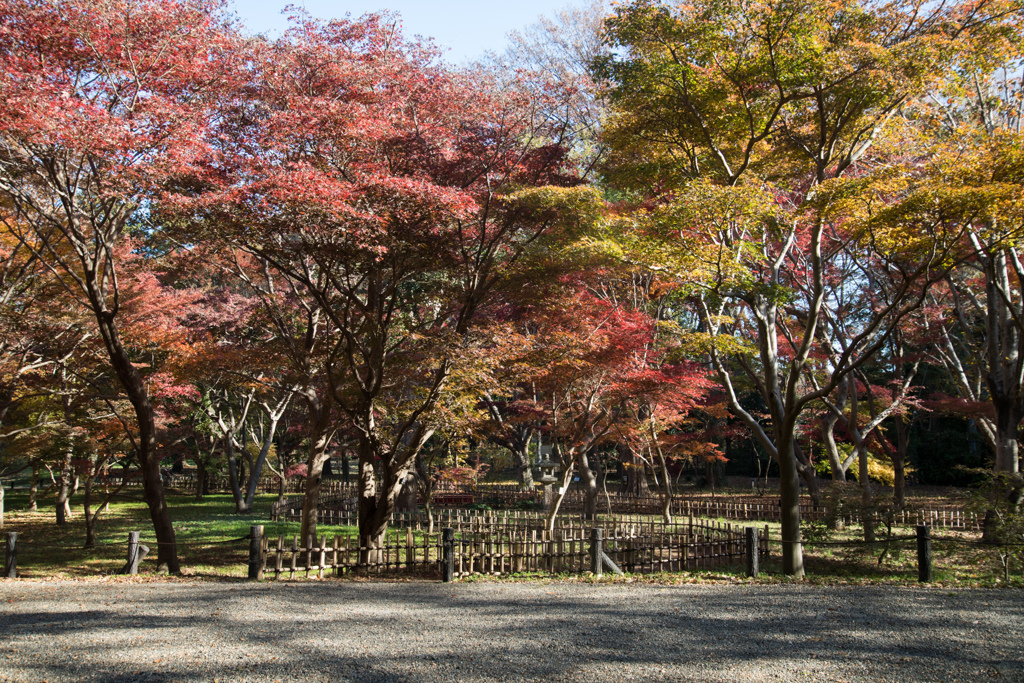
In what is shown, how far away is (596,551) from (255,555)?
16.6ft

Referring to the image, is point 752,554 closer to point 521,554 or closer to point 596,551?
point 596,551

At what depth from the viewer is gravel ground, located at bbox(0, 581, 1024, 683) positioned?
4613mm

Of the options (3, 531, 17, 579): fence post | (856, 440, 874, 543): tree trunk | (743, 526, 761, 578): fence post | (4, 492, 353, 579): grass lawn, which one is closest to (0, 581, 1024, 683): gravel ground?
(743, 526, 761, 578): fence post

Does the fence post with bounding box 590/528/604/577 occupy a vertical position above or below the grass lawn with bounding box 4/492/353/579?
above

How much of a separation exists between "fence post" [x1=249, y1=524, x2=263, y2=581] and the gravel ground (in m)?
1.53

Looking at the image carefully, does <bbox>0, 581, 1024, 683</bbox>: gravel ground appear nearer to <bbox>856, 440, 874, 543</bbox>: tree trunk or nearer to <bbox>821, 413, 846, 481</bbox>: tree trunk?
<bbox>856, 440, 874, 543</bbox>: tree trunk

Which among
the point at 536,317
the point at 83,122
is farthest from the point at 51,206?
the point at 536,317

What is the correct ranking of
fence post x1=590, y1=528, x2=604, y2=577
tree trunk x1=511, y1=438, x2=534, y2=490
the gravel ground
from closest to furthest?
1. the gravel ground
2. fence post x1=590, y1=528, x2=604, y2=577
3. tree trunk x1=511, y1=438, x2=534, y2=490

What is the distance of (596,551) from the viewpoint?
10078 mm

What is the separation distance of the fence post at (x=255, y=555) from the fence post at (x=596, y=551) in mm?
4904

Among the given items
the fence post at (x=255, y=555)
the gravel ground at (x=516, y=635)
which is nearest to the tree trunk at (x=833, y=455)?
the gravel ground at (x=516, y=635)

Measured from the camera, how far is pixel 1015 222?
27.7 ft

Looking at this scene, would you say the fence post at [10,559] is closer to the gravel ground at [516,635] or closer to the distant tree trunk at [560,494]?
the gravel ground at [516,635]

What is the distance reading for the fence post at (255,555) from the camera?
9.73 m
